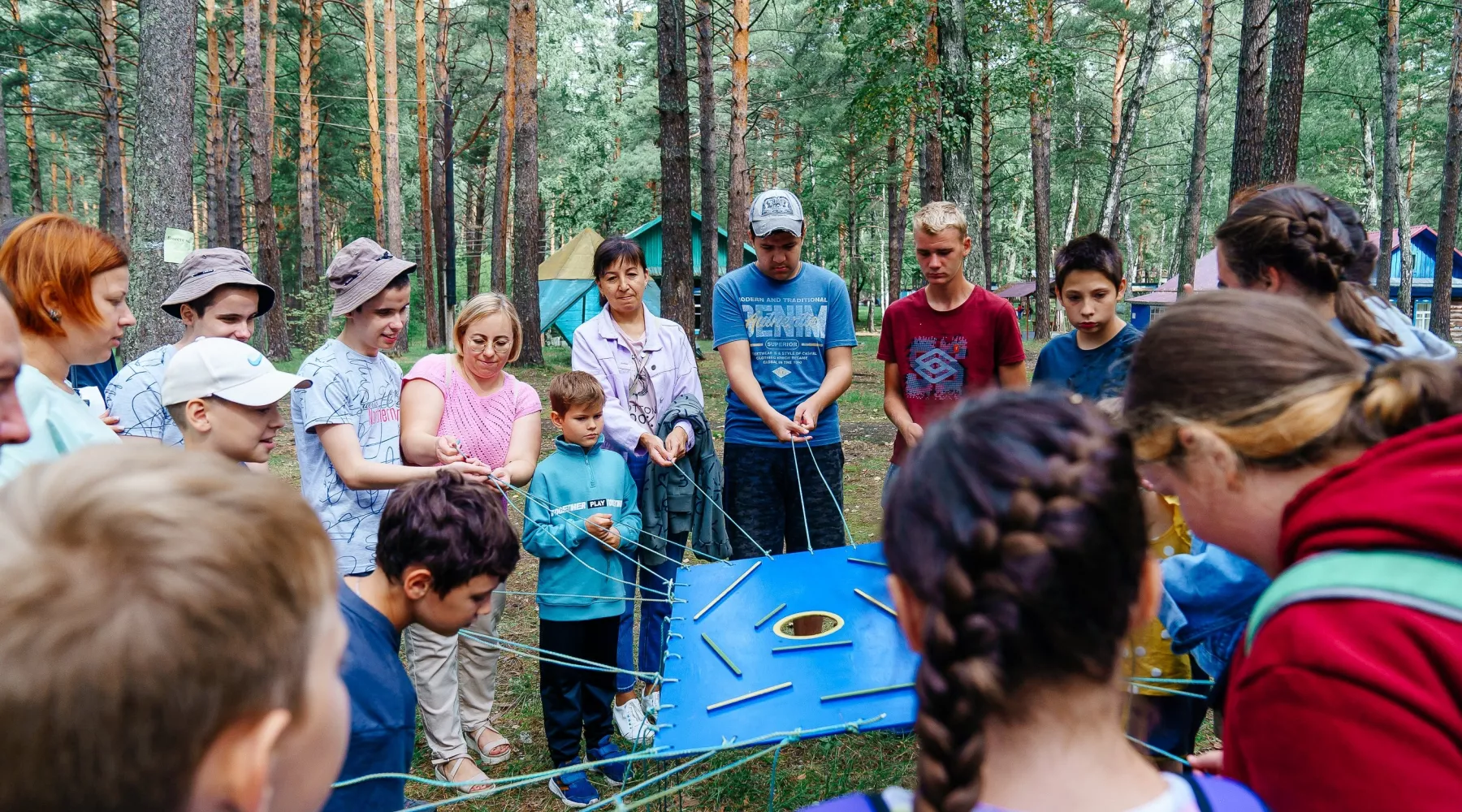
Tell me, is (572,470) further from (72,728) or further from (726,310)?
(72,728)

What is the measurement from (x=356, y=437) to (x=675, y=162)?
977 cm

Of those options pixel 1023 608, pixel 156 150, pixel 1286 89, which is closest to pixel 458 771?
pixel 1023 608

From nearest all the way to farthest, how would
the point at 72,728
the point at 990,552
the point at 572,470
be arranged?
the point at 72,728, the point at 990,552, the point at 572,470

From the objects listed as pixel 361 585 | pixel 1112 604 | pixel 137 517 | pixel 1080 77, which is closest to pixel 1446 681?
pixel 1112 604

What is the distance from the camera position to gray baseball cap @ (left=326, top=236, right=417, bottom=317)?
2.90 m

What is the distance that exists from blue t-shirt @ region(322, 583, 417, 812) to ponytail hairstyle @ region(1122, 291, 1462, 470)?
1440 mm

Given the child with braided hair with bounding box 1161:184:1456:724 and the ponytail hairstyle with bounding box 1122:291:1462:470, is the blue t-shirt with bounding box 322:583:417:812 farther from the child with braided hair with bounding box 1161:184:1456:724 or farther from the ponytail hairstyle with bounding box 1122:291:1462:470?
the child with braided hair with bounding box 1161:184:1456:724

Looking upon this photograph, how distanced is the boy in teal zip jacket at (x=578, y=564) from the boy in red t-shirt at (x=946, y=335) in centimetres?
113

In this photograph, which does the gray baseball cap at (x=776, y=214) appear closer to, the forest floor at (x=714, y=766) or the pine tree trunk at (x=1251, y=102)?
the forest floor at (x=714, y=766)

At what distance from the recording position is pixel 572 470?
321 centimetres

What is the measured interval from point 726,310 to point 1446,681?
306 centimetres

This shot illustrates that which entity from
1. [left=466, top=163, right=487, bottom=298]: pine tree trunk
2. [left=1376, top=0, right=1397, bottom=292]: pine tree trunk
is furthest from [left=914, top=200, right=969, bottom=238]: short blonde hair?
[left=466, top=163, right=487, bottom=298]: pine tree trunk

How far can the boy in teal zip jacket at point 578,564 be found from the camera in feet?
10.1

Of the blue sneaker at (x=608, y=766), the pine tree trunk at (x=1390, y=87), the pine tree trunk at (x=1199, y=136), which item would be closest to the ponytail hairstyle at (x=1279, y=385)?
the blue sneaker at (x=608, y=766)
